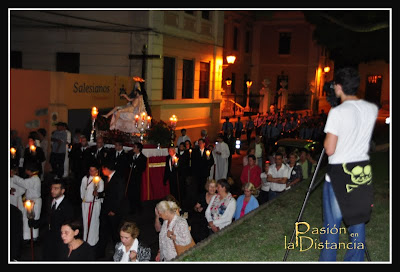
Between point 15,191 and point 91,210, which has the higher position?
point 15,191

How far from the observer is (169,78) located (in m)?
24.0

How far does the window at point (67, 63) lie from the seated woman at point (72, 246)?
18144 mm

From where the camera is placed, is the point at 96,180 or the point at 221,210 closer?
the point at 221,210

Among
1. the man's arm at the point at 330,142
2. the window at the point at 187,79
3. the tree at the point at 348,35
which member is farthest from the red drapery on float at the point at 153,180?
the window at the point at 187,79

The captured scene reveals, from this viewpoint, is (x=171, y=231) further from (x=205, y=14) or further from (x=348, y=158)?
(x=205, y=14)

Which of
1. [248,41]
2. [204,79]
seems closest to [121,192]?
[204,79]

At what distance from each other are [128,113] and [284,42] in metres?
31.1

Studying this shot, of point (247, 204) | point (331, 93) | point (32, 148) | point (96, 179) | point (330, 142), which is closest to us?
point (330, 142)

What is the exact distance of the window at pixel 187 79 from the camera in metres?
25.4

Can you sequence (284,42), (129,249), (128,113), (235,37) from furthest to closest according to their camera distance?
(284,42)
(235,37)
(128,113)
(129,249)

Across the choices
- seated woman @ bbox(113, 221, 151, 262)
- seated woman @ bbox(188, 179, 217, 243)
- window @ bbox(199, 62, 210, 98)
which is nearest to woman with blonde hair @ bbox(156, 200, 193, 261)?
seated woman @ bbox(113, 221, 151, 262)

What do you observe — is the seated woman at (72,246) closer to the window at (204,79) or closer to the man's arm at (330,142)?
the man's arm at (330,142)

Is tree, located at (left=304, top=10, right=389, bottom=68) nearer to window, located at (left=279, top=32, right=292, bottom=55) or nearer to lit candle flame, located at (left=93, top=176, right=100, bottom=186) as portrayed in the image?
lit candle flame, located at (left=93, top=176, right=100, bottom=186)

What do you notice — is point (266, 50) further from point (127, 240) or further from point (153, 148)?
point (127, 240)
